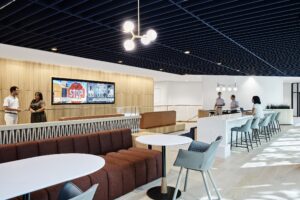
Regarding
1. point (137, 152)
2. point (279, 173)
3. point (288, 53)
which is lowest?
point (279, 173)

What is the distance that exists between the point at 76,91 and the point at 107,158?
275 inches

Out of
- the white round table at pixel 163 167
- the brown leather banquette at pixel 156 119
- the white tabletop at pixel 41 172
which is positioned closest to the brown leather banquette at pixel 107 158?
the white round table at pixel 163 167

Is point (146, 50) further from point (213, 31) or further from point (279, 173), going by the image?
point (279, 173)

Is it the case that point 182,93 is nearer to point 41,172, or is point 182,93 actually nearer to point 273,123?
point 273,123

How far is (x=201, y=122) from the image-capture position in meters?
5.86

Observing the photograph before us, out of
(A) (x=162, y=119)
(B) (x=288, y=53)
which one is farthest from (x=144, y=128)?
(B) (x=288, y=53)

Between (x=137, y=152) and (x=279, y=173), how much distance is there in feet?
8.60

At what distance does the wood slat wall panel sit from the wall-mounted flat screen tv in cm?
19

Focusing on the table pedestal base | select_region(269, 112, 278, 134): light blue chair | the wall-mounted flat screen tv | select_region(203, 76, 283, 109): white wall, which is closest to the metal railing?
the table pedestal base

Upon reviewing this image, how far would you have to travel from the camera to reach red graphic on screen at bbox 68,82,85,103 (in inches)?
387

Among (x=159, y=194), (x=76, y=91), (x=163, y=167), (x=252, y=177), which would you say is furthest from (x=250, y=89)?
(x=159, y=194)

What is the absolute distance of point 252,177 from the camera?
4.10 meters

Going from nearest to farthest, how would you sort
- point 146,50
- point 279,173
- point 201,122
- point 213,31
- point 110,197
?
point 110,197 < point 279,173 < point 213,31 < point 201,122 < point 146,50

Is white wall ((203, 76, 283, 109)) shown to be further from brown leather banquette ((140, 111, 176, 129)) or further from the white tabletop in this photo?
the white tabletop
